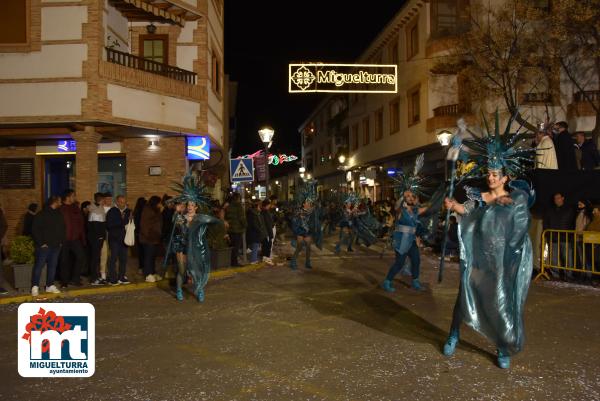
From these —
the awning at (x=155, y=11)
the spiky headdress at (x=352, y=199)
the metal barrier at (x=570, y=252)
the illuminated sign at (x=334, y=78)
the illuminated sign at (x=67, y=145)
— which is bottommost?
the metal barrier at (x=570, y=252)

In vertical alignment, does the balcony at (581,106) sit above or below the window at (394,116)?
below

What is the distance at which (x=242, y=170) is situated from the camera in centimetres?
1599

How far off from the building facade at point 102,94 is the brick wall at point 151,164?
3cm

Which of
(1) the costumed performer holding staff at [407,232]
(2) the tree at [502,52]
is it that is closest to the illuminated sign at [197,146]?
(1) the costumed performer holding staff at [407,232]

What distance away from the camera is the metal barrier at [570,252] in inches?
430

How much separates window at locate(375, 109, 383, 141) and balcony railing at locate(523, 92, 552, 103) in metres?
12.3

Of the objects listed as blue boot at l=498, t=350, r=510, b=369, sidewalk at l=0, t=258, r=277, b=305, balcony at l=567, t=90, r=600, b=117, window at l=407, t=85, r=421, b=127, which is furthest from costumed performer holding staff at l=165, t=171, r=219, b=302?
window at l=407, t=85, r=421, b=127

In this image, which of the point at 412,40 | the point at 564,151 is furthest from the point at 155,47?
the point at 412,40

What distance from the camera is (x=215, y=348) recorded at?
6.31 meters

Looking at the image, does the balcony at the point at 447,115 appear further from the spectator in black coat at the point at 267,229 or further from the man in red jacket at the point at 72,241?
the man in red jacket at the point at 72,241

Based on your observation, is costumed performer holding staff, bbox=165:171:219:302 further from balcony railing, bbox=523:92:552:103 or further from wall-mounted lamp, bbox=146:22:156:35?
balcony railing, bbox=523:92:552:103

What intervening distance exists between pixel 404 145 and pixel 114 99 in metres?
19.3

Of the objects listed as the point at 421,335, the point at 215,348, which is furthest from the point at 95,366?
the point at 421,335

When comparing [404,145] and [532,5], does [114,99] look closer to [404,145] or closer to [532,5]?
[532,5]
